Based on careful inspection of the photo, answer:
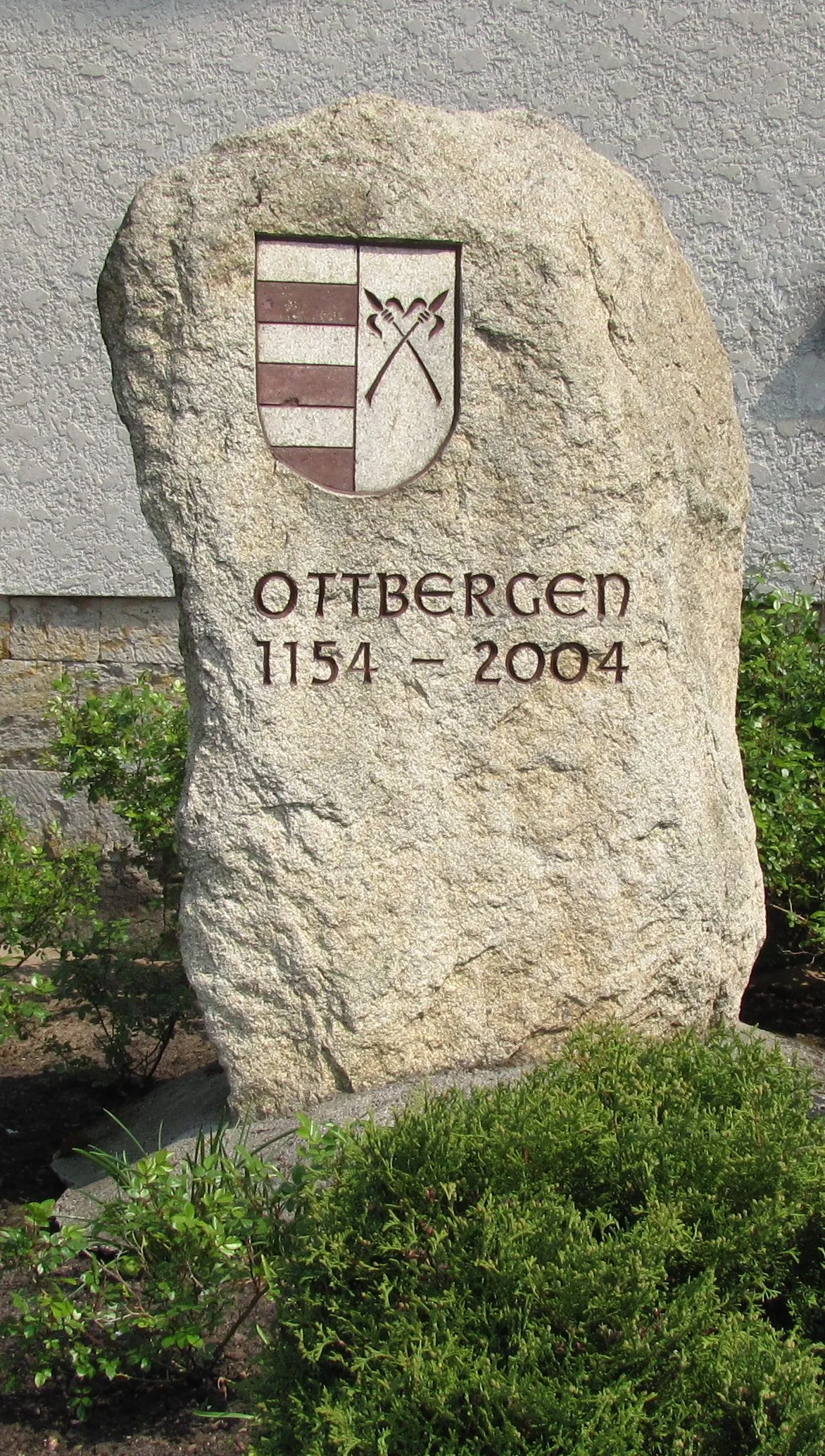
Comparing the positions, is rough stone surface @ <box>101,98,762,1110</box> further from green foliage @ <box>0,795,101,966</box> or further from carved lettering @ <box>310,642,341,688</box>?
green foliage @ <box>0,795,101,966</box>

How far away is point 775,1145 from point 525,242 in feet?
6.47

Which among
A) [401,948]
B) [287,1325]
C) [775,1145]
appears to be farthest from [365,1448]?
[401,948]

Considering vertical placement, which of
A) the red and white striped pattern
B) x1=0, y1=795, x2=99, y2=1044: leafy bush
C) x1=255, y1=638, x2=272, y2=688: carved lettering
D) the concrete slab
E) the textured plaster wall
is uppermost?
the textured plaster wall

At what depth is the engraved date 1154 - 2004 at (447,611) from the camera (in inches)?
126

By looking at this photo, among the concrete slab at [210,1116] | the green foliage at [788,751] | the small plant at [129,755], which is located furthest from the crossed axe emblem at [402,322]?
the green foliage at [788,751]

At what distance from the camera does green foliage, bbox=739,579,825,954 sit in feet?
14.6

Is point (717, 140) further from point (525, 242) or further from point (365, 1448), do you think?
point (365, 1448)

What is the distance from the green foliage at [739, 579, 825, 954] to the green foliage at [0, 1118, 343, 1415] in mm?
2220

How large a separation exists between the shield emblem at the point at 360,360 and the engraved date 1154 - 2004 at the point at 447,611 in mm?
231

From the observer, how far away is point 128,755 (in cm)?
404

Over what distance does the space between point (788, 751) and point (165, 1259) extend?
2.65m

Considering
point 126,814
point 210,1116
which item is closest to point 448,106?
point 126,814

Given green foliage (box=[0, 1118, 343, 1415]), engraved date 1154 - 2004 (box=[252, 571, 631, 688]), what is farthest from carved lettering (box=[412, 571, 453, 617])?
green foliage (box=[0, 1118, 343, 1415])

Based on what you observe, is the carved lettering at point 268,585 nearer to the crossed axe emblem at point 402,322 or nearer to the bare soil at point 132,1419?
Answer: the crossed axe emblem at point 402,322
